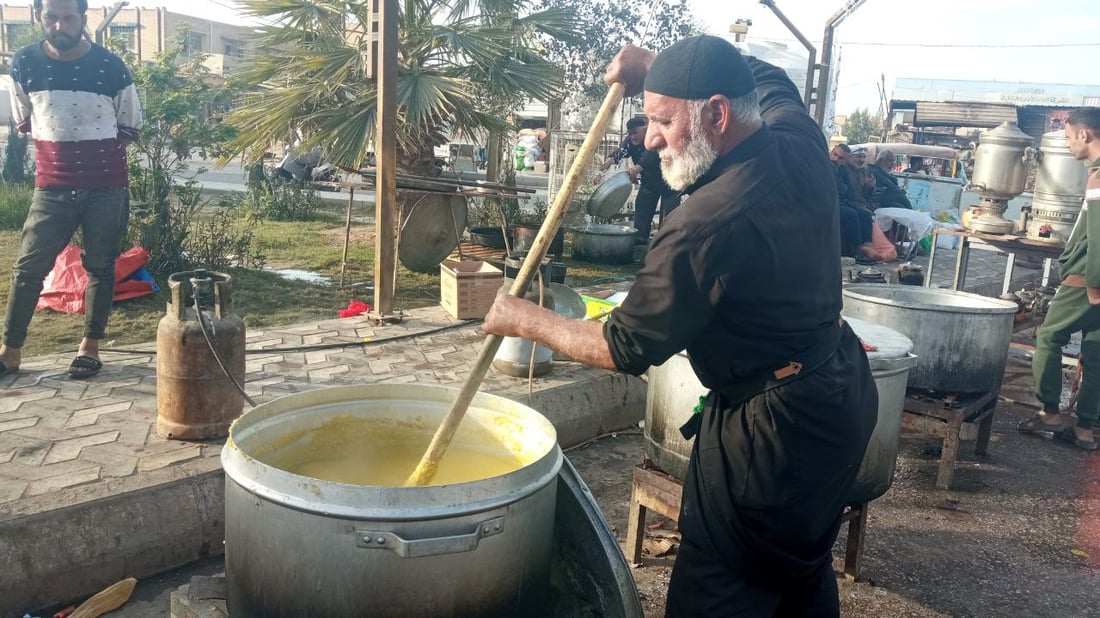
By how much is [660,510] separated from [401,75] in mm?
5772

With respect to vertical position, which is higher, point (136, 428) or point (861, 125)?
point (861, 125)

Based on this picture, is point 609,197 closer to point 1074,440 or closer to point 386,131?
point 386,131

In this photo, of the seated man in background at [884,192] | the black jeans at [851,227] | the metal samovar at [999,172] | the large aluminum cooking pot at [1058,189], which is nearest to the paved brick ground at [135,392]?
the metal samovar at [999,172]

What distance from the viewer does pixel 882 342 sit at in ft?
11.5

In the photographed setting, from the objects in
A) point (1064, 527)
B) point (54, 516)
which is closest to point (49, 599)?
point (54, 516)

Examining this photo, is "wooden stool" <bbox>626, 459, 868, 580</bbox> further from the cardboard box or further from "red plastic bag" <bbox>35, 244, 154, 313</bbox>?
"red plastic bag" <bbox>35, 244, 154, 313</bbox>

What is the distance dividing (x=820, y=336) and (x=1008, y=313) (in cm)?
317

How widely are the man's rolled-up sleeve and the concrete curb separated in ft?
6.59

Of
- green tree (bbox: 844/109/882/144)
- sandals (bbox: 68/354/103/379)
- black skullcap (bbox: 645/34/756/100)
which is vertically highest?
green tree (bbox: 844/109/882/144)

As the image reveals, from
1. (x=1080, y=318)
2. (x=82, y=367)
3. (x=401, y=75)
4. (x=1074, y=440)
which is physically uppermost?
(x=401, y=75)

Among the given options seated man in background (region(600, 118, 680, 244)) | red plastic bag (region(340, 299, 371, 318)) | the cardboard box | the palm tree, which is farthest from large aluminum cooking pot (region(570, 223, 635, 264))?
red plastic bag (region(340, 299, 371, 318))

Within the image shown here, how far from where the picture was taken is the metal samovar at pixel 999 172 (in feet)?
22.7

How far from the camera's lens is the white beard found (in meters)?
2.05

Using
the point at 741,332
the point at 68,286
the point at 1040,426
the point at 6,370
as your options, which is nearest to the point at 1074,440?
the point at 1040,426
